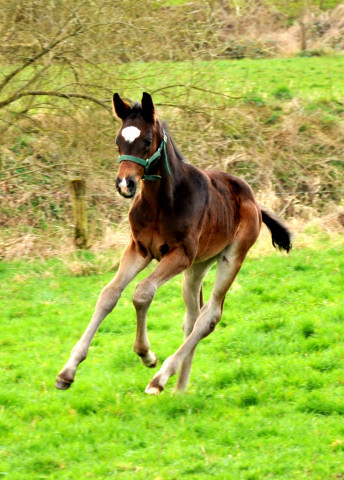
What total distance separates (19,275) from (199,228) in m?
5.10

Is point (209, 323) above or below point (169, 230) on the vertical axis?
below

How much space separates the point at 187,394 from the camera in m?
6.20

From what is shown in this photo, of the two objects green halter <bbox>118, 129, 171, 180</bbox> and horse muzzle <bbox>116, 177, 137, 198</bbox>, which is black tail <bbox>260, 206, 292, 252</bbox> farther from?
horse muzzle <bbox>116, 177, 137, 198</bbox>

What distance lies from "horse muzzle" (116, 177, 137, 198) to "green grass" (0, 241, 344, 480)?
1.72 meters

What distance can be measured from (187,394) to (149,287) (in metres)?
1.18

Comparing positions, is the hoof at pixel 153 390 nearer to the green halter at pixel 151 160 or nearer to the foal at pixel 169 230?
the foal at pixel 169 230

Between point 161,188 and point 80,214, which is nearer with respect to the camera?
A: point 161,188

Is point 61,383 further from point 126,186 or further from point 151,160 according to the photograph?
point 151,160

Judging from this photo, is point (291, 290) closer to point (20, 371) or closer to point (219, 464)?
point (20, 371)

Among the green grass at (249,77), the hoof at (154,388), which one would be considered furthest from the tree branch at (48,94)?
the hoof at (154,388)

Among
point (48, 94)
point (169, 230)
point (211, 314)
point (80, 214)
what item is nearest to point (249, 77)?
point (48, 94)

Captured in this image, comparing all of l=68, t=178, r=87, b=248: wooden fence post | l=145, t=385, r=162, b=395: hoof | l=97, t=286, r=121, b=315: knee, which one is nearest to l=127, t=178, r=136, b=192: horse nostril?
l=97, t=286, r=121, b=315: knee

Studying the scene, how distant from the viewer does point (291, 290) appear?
913 cm

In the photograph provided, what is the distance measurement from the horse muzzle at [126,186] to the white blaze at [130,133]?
1.06ft
